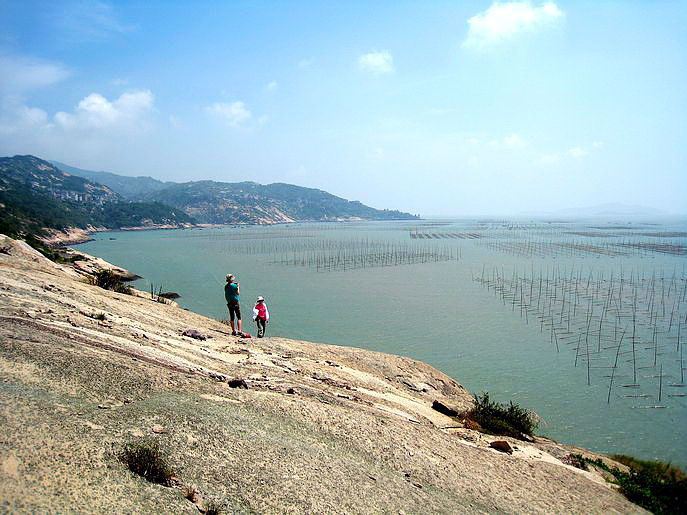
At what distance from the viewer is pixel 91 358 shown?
747 centimetres

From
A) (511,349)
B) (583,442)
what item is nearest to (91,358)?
(583,442)

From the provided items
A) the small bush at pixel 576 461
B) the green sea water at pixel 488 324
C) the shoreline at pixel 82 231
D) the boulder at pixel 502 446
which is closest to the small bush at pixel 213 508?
the boulder at pixel 502 446

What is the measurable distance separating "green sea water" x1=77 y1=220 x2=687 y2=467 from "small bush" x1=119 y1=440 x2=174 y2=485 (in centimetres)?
1296

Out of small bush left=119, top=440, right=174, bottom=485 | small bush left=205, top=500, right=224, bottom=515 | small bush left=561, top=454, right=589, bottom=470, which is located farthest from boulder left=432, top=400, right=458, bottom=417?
small bush left=119, top=440, right=174, bottom=485

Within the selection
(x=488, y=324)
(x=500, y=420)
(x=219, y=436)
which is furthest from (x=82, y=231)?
(x=219, y=436)

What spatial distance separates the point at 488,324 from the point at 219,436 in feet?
78.3

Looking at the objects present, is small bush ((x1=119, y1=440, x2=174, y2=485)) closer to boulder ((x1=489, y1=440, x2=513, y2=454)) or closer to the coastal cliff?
the coastal cliff

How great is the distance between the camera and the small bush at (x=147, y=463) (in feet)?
16.6

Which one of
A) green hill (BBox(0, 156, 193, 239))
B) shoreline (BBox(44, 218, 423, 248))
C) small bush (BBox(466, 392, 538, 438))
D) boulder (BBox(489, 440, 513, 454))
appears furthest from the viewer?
green hill (BBox(0, 156, 193, 239))

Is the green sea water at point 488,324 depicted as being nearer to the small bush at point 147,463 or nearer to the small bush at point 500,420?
the small bush at point 500,420

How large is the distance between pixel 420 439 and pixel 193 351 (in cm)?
581

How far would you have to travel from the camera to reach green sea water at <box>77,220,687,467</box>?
15438mm

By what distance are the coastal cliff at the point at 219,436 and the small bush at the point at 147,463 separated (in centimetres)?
9

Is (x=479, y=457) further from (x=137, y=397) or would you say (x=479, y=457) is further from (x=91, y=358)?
(x=91, y=358)
